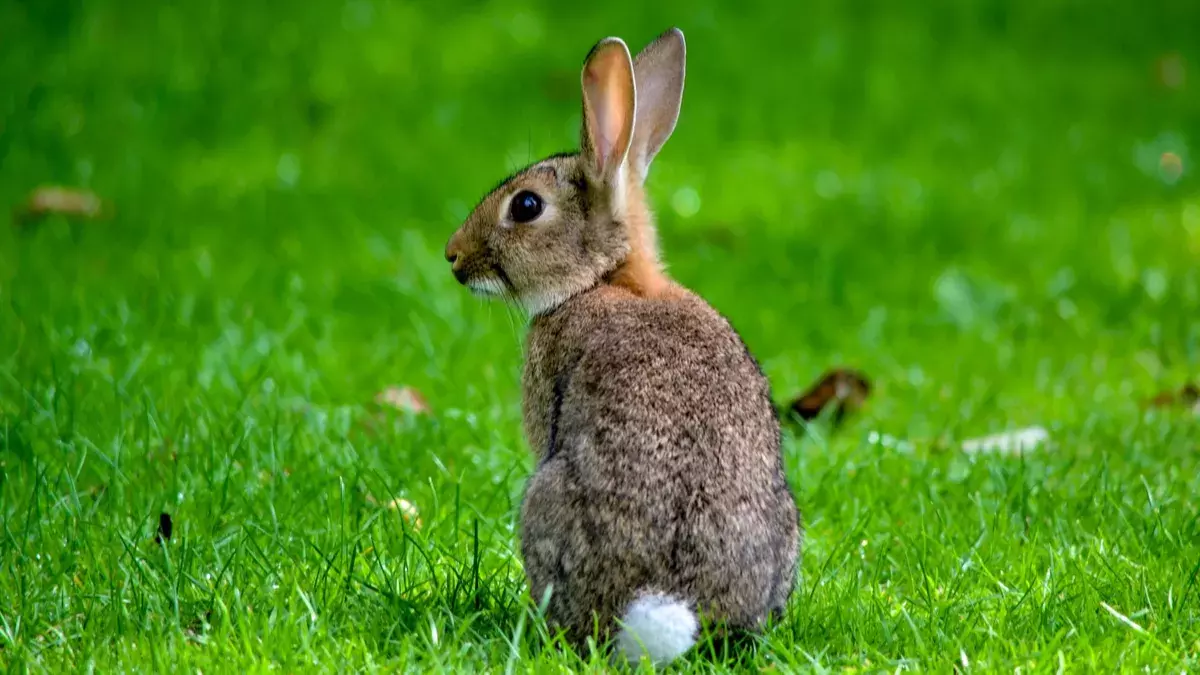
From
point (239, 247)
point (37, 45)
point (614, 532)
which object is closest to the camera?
point (614, 532)

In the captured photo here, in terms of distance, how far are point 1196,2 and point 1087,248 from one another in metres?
6.38

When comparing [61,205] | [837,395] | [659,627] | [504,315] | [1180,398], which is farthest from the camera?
[61,205]

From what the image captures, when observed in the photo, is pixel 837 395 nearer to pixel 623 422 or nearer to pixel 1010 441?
pixel 1010 441

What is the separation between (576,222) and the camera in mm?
4719

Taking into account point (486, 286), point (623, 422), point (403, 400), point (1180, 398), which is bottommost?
point (1180, 398)

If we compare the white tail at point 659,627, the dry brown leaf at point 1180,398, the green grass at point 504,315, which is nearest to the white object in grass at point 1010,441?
the green grass at point 504,315

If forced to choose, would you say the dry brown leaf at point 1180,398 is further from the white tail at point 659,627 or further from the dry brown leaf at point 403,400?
the white tail at point 659,627

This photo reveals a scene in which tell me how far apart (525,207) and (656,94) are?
640 mm

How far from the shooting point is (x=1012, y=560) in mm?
4789

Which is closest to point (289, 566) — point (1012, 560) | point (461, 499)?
point (461, 499)

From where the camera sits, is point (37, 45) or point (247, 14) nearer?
point (37, 45)

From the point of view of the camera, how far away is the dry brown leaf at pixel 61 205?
895cm

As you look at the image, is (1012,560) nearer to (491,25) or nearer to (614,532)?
(614,532)

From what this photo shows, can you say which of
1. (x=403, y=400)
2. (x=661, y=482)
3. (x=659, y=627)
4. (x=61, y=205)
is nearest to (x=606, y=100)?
(x=661, y=482)
